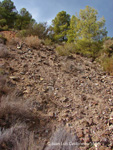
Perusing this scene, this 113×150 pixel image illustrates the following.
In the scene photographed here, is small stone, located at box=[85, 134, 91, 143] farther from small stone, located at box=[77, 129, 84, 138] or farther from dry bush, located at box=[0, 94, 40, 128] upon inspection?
dry bush, located at box=[0, 94, 40, 128]

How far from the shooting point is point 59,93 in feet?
12.5

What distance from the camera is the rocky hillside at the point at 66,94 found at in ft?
8.43

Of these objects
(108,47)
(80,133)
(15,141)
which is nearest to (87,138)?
(80,133)

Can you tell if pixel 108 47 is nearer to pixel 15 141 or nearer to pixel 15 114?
pixel 15 114

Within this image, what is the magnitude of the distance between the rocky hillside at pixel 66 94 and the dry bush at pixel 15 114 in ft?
0.70

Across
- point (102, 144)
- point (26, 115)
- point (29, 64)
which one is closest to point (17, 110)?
point (26, 115)

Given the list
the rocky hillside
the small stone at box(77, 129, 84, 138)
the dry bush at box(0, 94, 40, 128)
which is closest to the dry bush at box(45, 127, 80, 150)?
the rocky hillside

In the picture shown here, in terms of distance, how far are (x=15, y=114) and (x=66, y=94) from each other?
1.87 meters

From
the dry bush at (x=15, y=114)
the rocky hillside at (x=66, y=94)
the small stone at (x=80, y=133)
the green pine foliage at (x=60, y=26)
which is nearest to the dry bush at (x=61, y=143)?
the rocky hillside at (x=66, y=94)

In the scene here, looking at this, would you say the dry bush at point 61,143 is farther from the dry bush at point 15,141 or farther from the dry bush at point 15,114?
the dry bush at point 15,114

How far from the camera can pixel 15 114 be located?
2.49m

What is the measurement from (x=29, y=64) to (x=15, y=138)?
3577 mm

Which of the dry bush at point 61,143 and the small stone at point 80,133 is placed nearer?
the dry bush at point 61,143

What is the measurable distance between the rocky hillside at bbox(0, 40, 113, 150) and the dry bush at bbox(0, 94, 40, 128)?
213mm
